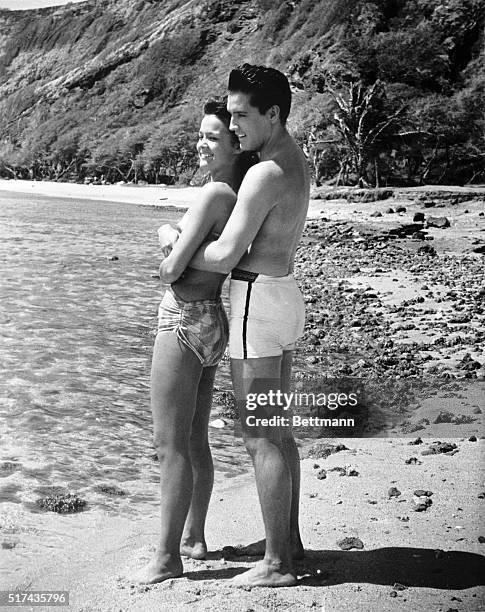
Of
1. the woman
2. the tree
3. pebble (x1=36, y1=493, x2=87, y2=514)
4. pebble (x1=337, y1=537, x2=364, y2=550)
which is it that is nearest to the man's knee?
the woman

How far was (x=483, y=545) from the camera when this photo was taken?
394 cm

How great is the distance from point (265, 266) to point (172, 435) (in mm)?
754

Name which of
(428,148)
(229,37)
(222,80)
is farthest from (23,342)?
(229,37)

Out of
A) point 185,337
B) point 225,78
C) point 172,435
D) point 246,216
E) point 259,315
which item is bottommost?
point 172,435

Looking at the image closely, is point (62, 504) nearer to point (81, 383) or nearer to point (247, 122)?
point (247, 122)

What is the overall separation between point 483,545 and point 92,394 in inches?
182

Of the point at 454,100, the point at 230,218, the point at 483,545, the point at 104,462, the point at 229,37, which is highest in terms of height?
the point at 229,37

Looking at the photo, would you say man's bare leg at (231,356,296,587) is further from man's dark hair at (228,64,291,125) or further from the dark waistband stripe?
man's dark hair at (228,64,291,125)

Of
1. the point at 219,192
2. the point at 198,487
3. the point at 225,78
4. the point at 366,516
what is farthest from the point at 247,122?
the point at 225,78

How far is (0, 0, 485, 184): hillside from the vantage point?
4275cm

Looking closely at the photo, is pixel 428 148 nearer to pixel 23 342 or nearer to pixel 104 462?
pixel 23 342

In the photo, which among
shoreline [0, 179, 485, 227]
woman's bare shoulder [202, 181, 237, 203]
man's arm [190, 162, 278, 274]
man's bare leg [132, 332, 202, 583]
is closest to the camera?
man's arm [190, 162, 278, 274]

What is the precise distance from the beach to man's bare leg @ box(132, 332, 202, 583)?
0.10 meters

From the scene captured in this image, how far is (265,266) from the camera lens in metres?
3.43
